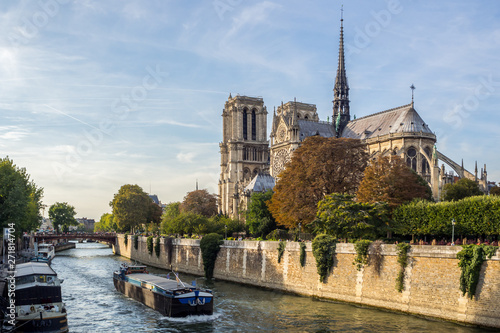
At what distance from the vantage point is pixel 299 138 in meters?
91.8

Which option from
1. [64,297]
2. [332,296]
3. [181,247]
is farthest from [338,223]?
[181,247]

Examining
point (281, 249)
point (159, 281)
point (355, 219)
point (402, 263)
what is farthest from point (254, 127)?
point (402, 263)

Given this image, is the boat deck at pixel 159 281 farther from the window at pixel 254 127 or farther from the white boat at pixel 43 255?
the window at pixel 254 127

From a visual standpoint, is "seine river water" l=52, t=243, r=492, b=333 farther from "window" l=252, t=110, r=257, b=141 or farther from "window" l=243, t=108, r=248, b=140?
"window" l=252, t=110, r=257, b=141

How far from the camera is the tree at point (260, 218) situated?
65656 mm

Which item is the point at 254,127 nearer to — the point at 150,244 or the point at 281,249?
the point at 150,244

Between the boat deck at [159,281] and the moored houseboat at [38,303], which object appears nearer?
the moored houseboat at [38,303]

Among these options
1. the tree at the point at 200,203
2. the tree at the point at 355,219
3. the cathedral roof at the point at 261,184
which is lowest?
the tree at the point at 355,219

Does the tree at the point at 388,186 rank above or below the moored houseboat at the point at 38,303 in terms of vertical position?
above

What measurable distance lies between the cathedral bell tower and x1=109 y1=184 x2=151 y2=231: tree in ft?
68.5

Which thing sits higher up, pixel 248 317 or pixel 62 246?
pixel 248 317

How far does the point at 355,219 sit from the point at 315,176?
12067mm

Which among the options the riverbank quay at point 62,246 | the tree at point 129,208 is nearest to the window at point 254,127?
the tree at point 129,208

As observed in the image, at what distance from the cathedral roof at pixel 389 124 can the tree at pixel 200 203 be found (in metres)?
31.6
